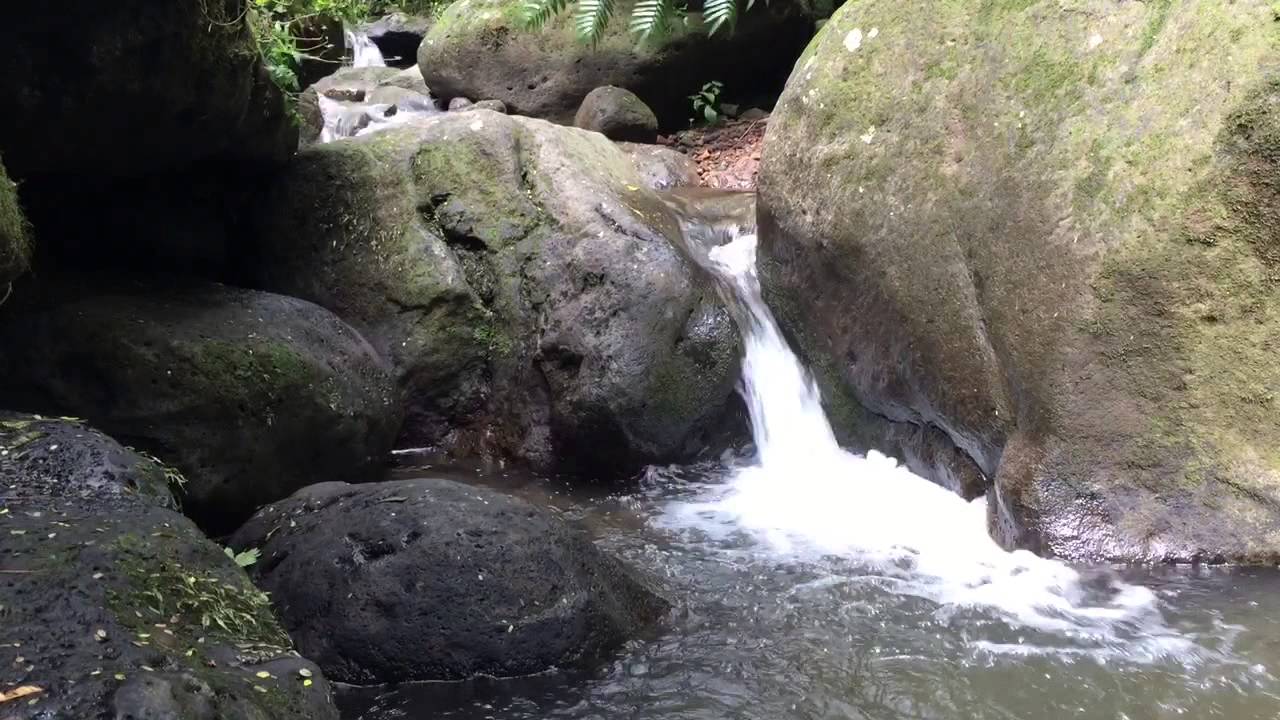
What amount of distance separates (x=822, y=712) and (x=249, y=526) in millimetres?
2622

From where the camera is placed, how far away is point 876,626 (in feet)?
14.4

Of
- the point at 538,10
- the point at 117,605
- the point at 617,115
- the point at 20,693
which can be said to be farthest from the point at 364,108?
the point at 538,10

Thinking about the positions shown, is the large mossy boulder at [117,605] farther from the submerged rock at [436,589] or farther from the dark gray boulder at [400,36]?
the dark gray boulder at [400,36]

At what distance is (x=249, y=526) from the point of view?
171 inches

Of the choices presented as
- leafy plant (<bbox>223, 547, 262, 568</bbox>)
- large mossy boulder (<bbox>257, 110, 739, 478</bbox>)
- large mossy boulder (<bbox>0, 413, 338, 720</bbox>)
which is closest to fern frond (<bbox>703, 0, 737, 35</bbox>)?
large mossy boulder (<bbox>0, 413, 338, 720</bbox>)

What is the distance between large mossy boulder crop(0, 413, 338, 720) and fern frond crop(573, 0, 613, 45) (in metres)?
1.70

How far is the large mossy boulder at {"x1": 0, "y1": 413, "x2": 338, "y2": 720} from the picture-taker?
202cm

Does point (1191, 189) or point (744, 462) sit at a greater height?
point (1191, 189)

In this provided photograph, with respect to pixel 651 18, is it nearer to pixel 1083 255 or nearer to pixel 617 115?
pixel 1083 255

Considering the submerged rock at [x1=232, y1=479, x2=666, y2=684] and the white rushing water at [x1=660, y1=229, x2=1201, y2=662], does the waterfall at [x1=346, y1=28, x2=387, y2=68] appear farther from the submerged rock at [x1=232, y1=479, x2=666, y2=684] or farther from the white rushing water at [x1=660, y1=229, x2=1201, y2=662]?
the submerged rock at [x1=232, y1=479, x2=666, y2=684]

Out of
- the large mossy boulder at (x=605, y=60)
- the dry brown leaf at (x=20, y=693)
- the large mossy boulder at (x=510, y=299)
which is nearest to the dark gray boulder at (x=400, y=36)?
the large mossy boulder at (x=605, y=60)

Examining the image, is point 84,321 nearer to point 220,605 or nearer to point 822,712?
point 220,605

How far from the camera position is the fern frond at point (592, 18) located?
105cm

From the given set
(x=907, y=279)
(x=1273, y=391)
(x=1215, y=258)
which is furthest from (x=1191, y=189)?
(x=907, y=279)
